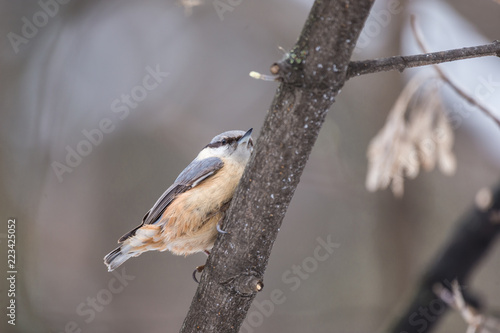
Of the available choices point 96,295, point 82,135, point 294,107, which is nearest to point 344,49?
point 294,107

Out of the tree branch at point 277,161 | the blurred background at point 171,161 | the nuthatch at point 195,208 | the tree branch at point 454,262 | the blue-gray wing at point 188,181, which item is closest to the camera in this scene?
the tree branch at point 277,161

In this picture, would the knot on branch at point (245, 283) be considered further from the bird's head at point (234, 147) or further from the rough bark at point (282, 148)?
the bird's head at point (234, 147)

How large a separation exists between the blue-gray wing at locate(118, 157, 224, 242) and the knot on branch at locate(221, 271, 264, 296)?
0.74 m

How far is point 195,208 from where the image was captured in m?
2.14

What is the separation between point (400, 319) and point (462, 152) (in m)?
2.30

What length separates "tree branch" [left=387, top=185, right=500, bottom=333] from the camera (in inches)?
114

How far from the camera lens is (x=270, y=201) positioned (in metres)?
1.52

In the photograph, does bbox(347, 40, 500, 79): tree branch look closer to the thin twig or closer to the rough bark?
the rough bark

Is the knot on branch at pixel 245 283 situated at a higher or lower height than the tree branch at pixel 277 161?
lower

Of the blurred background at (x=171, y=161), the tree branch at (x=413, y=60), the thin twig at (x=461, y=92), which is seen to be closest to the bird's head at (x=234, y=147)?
the thin twig at (x=461, y=92)

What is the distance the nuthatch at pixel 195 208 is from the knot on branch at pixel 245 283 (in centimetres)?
46

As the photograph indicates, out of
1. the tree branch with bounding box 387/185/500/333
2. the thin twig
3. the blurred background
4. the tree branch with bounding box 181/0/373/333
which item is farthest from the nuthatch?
the blurred background

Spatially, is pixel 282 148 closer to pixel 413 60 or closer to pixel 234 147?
pixel 413 60

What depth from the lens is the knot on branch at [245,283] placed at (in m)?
1.55
